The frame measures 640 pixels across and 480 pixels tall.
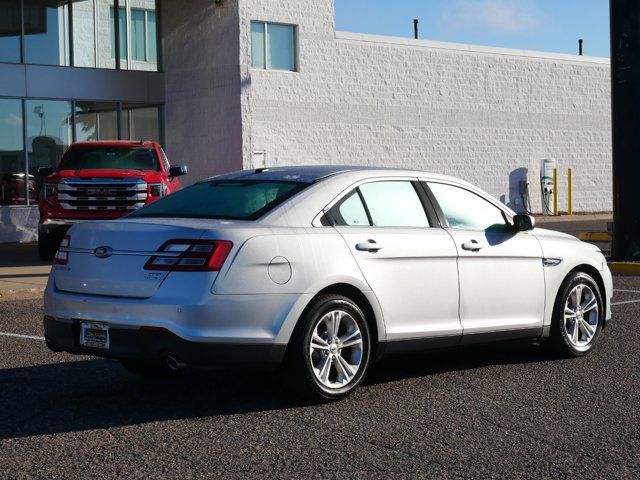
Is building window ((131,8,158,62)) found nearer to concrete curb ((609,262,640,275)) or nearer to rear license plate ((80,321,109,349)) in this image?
concrete curb ((609,262,640,275))

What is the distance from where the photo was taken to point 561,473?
17.9ft

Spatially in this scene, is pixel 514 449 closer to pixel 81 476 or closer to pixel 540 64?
pixel 81 476

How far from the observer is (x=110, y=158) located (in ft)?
64.3

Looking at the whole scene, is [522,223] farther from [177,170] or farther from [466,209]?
[177,170]

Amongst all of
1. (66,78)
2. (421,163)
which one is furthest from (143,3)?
(421,163)

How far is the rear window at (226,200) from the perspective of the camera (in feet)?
24.1

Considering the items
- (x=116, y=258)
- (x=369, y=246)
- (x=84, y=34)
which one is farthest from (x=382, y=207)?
(x=84, y=34)

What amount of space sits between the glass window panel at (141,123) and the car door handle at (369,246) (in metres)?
20.5

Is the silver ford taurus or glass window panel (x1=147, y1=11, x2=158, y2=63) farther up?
glass window panel (x1=147, y1=11, x2=158, y2=63)

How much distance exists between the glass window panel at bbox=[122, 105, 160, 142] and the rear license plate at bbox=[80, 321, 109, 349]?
2069 cm

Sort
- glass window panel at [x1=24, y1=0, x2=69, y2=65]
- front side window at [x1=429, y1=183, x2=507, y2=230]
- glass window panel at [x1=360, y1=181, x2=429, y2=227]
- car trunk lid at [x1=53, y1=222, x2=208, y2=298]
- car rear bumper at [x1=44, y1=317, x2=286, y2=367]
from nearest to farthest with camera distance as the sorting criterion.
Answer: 1. car rear bumper at [x1=44, y1=317, x2=286, y2=367]
2. car trunk lid at [x1=53, y1=222, x2=208, y2=298]
3. glass window panel at [x1=360, y1=181, x2=429, y2=227]
4. front side window at [x1=429, y1=183, x2=507, y2=230]
5. glass window panel at [x1=24, y1=0, x2=69, y2=65]

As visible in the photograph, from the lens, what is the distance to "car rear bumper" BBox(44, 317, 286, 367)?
6.59 metres

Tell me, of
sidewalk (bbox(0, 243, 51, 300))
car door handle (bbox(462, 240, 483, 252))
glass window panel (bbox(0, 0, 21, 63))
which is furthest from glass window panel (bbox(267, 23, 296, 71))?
car door handle (bbox(462, 240, 483, 252))

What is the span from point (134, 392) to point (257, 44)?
830 inches
